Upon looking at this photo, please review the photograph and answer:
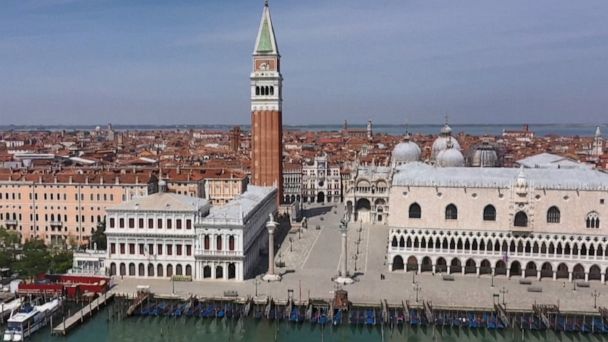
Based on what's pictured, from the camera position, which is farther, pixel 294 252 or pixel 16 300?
pixel 294 252

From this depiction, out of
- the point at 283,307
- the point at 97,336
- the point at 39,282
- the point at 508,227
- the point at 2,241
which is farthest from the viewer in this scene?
the point at 2,241

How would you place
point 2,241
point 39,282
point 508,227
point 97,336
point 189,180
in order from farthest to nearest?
point 189,180 → point 2,241 → point 508,227 → point 39,282 → point 97,336

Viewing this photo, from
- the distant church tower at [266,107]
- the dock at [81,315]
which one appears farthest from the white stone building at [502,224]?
the distant church tower at [266,107]

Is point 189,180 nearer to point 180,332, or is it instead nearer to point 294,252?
point 294,252

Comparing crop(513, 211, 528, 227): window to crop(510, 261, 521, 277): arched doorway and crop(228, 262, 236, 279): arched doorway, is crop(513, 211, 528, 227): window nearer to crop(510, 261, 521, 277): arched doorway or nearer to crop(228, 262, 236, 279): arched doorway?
crop(510, 261, 521, 277): arched doorway

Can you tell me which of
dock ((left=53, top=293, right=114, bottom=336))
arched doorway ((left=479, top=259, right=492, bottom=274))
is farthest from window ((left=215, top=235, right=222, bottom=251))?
arched doorway ((left=479, top=259, right=492, bottom=274))

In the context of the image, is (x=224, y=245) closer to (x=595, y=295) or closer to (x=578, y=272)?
(x=595, y=295)

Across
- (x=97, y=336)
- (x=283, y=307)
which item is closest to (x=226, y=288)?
(x=283, y=307)
